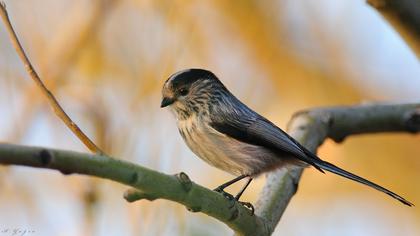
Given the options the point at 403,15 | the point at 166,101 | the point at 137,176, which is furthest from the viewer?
the point at 166,101

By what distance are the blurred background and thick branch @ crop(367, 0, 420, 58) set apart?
15 centimetres

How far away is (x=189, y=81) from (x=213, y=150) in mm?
660

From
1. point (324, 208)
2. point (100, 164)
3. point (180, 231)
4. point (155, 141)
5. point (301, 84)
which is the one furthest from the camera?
point (301, 84)

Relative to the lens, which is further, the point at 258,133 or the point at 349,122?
the point at 349,122

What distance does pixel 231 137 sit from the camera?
13.3 ft

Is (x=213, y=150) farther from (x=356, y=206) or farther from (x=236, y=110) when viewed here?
(x=356, y=206)

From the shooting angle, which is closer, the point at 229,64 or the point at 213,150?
the point at 213,150

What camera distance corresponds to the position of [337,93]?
7.72 meters

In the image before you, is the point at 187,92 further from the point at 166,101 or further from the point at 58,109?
the point at 58,109

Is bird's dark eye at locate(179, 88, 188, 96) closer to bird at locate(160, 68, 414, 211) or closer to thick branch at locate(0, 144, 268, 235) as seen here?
bird at locate(160, 68, 414, 211)

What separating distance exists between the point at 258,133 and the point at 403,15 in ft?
3.49

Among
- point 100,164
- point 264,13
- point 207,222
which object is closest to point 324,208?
point 264,13

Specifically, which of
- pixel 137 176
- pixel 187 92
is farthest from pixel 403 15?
pixel 137 176

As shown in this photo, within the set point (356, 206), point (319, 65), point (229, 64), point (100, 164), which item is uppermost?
point (319, 65)
